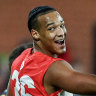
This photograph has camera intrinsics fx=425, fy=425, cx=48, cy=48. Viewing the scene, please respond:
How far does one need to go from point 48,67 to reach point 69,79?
0.62ft

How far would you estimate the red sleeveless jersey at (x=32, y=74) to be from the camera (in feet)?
10.6

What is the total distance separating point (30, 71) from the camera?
3293 mm

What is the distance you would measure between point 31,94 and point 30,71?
18cm

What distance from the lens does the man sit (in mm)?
3133

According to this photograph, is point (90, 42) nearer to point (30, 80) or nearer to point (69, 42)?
point (69, 42)

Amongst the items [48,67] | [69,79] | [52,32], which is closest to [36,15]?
[52,32]

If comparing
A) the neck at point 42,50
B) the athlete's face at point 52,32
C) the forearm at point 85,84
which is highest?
the athlete's face at point 52,32

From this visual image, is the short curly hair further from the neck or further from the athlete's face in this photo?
the neck

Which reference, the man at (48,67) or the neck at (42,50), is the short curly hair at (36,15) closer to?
the man at (48,67)

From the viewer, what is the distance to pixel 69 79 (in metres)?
3.13

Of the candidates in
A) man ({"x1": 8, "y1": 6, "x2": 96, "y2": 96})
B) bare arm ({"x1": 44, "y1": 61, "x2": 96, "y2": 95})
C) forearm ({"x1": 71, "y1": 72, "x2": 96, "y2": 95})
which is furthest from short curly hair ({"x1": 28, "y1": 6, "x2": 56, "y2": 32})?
forearm ({"x1": 71, "y1": 72, "x2": 96, "y2": 95})

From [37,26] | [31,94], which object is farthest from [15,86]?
[37,26]

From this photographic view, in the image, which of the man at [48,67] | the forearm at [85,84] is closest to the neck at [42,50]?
the man at [48,67]

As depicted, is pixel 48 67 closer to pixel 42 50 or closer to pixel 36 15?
pixel 42 50
